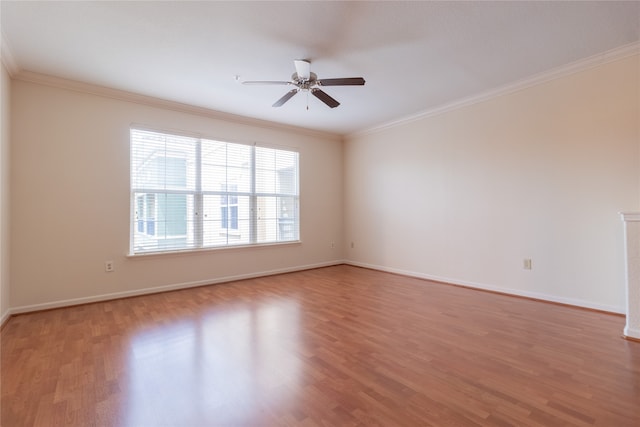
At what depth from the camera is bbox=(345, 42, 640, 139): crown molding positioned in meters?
2.85

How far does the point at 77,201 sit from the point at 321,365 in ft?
11.6

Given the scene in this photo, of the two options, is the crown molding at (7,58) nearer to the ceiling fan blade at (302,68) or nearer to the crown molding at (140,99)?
the crown molding at (140,99)

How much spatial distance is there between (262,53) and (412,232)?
354 cm

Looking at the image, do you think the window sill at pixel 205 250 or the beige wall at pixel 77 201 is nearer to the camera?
the beige wall at pixel 77 201

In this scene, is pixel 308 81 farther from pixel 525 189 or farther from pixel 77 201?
pixel 77 201

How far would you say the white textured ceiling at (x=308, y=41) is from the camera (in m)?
2.24

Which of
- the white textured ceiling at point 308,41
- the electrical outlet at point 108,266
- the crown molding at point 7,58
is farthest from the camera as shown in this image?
the electrical outlet at point 108,266

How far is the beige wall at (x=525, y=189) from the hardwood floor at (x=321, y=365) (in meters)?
0.49

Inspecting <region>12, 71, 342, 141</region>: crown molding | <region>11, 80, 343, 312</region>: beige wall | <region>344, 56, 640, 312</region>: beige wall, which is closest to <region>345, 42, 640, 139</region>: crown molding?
<region>344, 56, 640, 312</region>: beige wall

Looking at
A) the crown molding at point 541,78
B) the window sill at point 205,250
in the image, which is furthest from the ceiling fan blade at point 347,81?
the window sill at point 205,250

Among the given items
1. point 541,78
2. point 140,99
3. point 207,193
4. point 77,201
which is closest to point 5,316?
point 77,201

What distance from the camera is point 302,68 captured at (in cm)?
280

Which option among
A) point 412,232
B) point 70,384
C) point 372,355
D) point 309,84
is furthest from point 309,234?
point 70,384

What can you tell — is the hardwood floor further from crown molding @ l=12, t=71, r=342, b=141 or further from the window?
crown molding @ l=12, t=71, r=342, b=141
